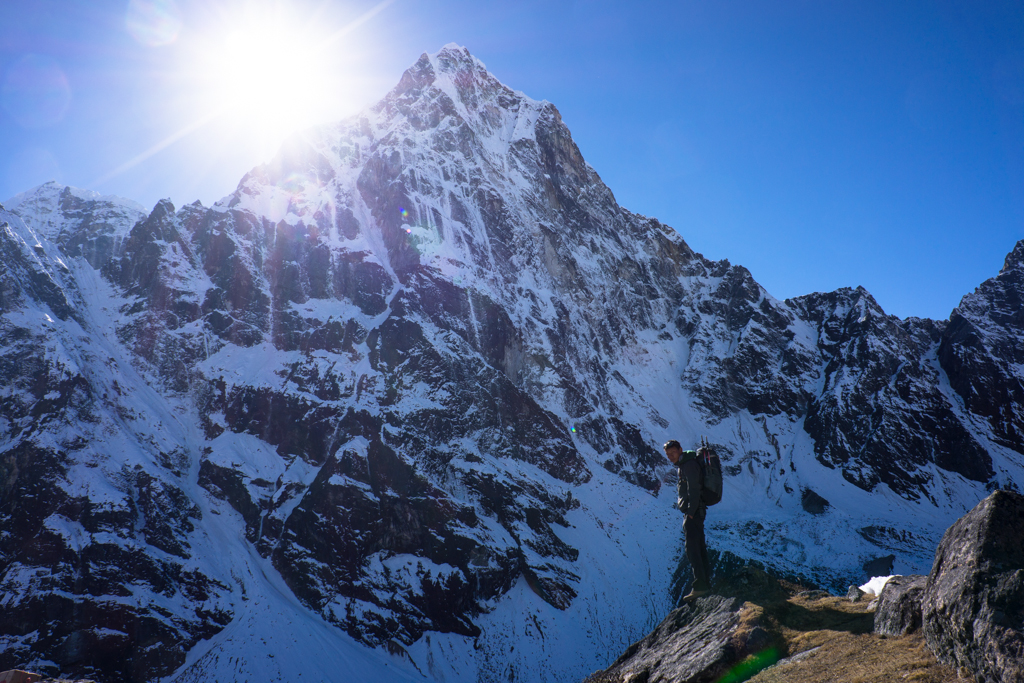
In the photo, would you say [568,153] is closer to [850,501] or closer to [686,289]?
[686,289]

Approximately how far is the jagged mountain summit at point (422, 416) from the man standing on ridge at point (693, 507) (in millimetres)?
60073

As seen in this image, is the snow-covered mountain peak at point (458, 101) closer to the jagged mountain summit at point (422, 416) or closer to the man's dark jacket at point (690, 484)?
the jagged mountain summit at point (422, 416)

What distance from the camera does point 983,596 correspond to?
493 cm

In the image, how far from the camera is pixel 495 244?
117875 millimetres

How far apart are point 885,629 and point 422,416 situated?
7998 centimetres

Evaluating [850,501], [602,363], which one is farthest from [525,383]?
[850,501]

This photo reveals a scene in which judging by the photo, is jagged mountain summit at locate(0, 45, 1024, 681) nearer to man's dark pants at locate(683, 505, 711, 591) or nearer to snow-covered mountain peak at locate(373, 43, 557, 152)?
snow-covered mountain peak at locate(373, 43, 557, 152)

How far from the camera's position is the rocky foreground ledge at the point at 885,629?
4.73 m

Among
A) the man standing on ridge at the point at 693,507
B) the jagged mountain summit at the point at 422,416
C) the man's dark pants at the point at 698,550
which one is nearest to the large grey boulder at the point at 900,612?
the man standing on ridge at the point at 693,507

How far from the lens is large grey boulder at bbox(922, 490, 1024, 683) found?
444cm

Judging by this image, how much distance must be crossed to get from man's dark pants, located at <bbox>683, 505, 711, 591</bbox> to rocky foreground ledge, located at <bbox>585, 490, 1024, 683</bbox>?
549 mm

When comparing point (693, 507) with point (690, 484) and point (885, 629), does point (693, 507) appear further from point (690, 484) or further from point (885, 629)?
point (885, 629)

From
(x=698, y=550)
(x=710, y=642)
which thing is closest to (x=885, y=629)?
(x=710, y=642)

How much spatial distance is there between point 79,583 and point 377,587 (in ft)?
102
